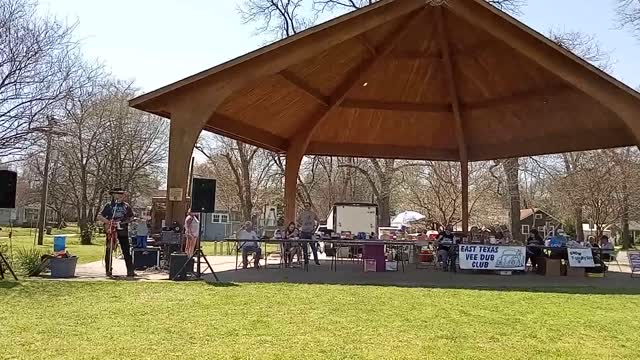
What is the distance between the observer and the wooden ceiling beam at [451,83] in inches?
577

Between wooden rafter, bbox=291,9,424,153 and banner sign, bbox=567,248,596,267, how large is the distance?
6.63m

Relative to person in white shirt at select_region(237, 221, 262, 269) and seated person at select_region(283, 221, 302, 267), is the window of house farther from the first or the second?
person in white shirt at select_region(237, 221, 262, 269)

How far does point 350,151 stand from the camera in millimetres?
21562

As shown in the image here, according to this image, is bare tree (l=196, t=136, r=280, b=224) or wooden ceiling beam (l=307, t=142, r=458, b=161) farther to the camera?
bare tree (l=196, t=136, r=280, b=224)

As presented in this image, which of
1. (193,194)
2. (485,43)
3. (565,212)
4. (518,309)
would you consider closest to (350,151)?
(485,43)

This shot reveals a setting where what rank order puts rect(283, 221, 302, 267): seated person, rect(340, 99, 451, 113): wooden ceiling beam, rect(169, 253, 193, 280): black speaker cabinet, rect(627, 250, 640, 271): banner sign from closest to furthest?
rect(169, 253, 193, 280): black speaker cabinet
rect(627, 250, 640, 271): banner sign
rect(283, 221, 302, 267): seated person
rect(340, 99, 451, 113): wooden ceiling beam

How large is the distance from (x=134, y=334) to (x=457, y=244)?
9.64 m

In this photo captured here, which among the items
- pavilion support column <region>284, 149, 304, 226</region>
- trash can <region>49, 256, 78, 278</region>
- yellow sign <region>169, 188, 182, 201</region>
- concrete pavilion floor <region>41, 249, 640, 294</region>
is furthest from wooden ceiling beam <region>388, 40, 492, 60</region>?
trash can <region>49, 256, 78, 278</region>

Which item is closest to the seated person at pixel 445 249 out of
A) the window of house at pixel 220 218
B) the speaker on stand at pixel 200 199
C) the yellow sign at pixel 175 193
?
the speaker on stand at pixel 200 199

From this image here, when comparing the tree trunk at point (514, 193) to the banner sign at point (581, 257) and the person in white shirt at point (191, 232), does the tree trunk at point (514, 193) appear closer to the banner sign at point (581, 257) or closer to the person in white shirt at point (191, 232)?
the banner sign at point (581, 257)

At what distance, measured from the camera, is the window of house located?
45094mm

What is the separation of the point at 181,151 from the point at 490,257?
7.34 m

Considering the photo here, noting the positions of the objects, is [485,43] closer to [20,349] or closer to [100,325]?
[100,325]

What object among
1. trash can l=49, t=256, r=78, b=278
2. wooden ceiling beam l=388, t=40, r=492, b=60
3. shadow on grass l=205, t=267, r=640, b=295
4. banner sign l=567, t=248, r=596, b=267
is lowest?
shadow on grass l=205, t=267, r=640, b=295
